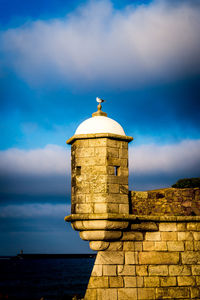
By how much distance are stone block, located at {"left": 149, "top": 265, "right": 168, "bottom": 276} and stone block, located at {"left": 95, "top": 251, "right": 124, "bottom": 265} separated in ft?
2.26

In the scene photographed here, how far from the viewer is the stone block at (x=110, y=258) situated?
8.14 m

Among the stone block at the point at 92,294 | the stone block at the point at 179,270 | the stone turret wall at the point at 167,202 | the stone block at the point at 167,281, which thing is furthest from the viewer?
the stone turret wall at the point at 167,202

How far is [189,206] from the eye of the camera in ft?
29.0

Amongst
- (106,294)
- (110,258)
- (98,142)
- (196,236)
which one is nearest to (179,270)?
(196,236)

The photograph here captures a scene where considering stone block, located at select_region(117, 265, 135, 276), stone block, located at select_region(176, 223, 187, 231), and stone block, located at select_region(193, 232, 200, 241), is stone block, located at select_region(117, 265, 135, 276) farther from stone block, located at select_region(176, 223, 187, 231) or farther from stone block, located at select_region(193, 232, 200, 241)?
stone block, located at select_region(193, 232, 200, 241)

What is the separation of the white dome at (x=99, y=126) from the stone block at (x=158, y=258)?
112 inches

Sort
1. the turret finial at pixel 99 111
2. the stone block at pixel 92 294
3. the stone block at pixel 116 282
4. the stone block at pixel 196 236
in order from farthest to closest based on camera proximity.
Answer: the turret finial at pixel 99 111, the stone block at pixel 196 236, the stone block at pixel 116 282, the stone block at pixel 92 294

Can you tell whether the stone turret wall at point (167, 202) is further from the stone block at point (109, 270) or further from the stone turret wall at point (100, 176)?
the stone block at point (109, 270)

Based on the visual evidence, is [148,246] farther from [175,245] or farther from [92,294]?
[92,294]

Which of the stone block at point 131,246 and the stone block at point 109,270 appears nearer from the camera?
the stone block at point 109,270

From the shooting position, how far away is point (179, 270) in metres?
8.43

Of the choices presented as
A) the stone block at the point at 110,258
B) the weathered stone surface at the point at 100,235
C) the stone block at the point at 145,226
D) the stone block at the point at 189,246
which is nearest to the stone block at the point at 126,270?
the stone block at the point at 110,258

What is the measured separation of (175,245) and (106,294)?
191cm

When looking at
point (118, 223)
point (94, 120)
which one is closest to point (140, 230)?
point (118, 223)
